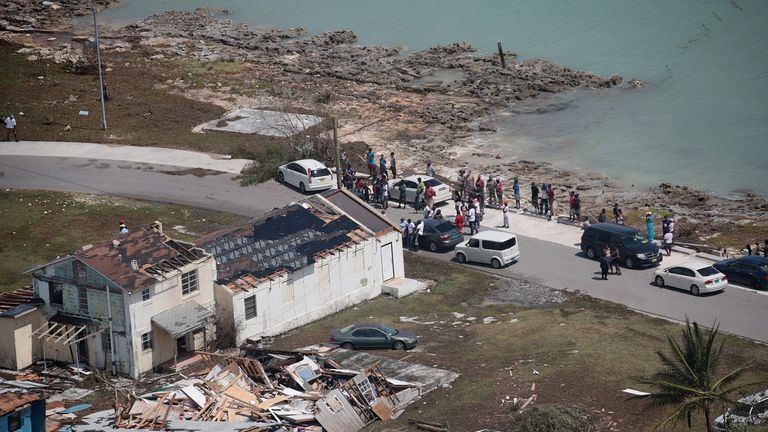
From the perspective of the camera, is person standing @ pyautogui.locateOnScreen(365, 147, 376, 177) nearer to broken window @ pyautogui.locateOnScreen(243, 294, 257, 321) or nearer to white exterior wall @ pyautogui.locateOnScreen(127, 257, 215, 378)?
broken window @ pyautogui.locateOnScreen(243, 294, 257, 321)

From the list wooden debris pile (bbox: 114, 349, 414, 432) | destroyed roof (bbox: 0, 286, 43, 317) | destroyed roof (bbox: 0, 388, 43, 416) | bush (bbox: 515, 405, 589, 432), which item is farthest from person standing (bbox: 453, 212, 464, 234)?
destroyed roof (bbox: 0, 388, 43, 416)

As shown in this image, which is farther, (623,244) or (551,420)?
(623,244)

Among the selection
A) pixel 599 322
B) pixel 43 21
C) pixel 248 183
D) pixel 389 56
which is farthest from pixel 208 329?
pixel 43 21

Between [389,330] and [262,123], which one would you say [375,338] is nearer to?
[389,330]

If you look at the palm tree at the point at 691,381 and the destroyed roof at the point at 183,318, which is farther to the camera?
the destroyed roof at the point at 183,318

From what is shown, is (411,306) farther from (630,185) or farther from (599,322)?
(630,185)

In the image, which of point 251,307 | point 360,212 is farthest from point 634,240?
point 251,307

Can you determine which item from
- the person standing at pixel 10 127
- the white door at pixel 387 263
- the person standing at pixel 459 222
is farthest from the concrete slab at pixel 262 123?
the white door at pixel 387 263

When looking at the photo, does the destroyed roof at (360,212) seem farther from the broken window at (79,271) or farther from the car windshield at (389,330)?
the broken window at (79,271)
